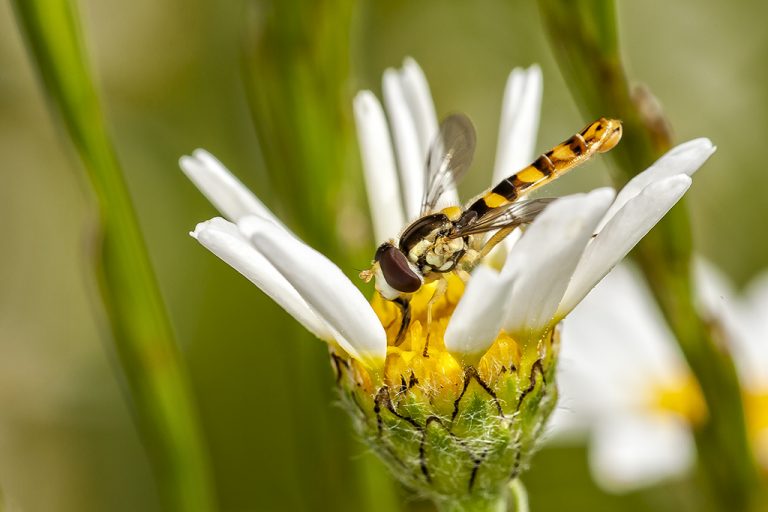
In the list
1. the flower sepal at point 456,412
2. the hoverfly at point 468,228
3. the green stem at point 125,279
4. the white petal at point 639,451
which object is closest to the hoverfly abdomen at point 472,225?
the hoverfly at point 468,228

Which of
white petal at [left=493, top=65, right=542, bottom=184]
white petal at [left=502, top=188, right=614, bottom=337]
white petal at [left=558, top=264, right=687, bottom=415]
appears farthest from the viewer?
white petal at [left=558, top=264, right=687, bottom=415]

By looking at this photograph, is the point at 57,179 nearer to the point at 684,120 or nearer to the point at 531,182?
the point at 684,120

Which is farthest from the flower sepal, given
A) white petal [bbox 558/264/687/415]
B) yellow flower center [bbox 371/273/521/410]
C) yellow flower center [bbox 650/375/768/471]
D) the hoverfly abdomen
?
white petal [bbox 558/264/687/415]

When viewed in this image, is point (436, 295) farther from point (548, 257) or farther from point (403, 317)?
point (548, 257)

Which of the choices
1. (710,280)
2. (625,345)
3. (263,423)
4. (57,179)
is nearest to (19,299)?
(57,179)

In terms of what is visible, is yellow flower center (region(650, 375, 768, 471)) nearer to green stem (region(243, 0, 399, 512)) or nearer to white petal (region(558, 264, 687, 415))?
white petal (region(558, 264, 687, 415))

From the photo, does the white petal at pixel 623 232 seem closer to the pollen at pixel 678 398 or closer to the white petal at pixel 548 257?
the white petal at pixel 548 257

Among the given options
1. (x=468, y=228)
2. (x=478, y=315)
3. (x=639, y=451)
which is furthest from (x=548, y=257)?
(x=639, y=451)
